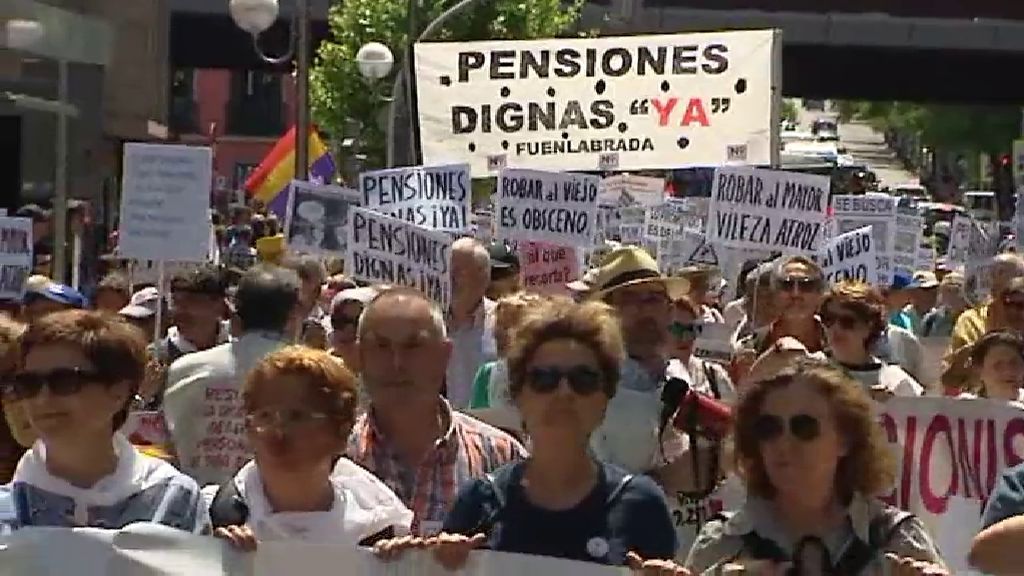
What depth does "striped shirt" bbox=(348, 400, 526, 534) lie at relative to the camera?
17.0ft

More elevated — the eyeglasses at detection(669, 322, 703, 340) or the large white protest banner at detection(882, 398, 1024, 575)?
the eyeglasses at detection(669, 322, 703, 340)

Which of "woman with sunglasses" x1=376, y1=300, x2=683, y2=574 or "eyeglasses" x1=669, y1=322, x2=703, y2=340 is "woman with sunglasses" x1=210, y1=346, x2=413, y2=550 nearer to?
"woman with sunglasses" x1=376, y1=300, x2=683, y2=574

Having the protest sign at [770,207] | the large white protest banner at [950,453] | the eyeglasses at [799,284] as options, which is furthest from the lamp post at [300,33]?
the large white protest banner at [950,453]

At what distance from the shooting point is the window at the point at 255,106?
7356cm

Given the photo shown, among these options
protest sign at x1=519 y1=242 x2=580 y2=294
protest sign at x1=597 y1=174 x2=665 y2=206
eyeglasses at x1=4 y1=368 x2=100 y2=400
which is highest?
protest sign at x1=597 y1=174 x2=665 y2=206

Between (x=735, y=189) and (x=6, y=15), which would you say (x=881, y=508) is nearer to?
(x=735, y=189)

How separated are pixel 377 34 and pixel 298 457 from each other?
33.3 metres

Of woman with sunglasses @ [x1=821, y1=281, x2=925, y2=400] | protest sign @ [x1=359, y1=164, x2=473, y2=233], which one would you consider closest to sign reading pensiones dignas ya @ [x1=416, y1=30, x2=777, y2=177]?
protest sign @ [x1=359, y1=164, x2=473, y2=233]

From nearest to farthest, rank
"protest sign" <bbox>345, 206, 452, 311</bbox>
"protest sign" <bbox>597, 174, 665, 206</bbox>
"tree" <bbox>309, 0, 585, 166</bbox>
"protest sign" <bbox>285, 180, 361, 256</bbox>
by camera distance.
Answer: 1. "protest sign" <bbox>345, 206, 452, 311</bbox>
2. "protest sign" <bbox>285, 180, 361, 256</bbox>
3. "protest sign" <bbox>597, 174, 665, 206</bbox>
4. "tree" <bbox>309, 0, 585, 166</bbox>

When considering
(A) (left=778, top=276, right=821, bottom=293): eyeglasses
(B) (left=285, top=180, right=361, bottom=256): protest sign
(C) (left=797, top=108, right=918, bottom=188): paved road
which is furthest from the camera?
(C) (left=797, top=108, right=918, bottom=188): paved road

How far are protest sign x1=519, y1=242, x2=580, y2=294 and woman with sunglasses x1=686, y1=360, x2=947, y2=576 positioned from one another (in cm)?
845

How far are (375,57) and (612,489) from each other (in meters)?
24.3

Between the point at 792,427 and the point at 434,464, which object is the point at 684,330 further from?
the point at 792,427

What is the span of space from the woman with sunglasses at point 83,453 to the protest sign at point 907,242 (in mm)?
11783
